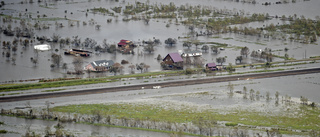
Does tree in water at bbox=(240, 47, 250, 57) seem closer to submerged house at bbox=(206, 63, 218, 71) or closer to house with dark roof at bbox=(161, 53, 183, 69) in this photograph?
submerged house at bbox=(206, 63, 218, 71)

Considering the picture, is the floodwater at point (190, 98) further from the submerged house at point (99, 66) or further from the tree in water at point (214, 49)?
the tree in water at point (214, 49)

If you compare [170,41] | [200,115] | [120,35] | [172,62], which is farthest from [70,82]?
[120,35]

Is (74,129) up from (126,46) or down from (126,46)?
down

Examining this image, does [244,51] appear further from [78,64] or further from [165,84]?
[78,64]

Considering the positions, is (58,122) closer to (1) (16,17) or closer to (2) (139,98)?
(2) (139,98)

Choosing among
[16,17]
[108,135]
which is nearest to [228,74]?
[108,135]

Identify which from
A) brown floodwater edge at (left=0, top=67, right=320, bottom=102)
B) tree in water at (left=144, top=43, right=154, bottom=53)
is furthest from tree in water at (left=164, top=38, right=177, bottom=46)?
brown floodwater edge at (left=0, top=67, right=320, bottom=102)
